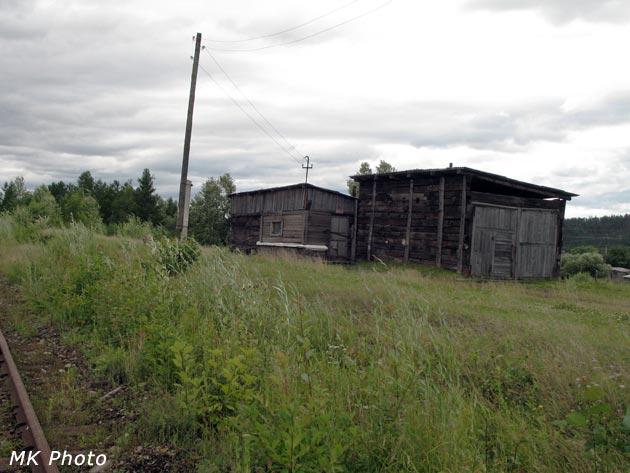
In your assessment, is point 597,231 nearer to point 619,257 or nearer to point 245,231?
point 619,257

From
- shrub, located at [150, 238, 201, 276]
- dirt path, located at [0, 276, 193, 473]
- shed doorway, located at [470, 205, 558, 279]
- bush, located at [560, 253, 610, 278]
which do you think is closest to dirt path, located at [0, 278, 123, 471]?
dirt path, located at [0, 276, 193, 473]

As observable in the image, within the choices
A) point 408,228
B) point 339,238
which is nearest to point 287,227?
point 339,238

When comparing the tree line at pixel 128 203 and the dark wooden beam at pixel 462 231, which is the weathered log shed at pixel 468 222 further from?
the tree line at pixel 128 203

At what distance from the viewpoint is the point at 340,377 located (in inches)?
187

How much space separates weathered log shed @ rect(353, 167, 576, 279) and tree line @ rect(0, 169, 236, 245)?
1508 centimetres

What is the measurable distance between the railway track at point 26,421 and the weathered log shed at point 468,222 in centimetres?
1619

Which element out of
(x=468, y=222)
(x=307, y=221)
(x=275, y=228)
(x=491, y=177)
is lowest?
(x=275, y=228)

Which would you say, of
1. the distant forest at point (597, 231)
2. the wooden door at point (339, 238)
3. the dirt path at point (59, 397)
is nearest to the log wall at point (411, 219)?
the wooden door at point (339, 238)

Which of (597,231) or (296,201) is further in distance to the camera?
(597,231)

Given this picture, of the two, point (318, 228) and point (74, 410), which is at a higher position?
point (318, 228)

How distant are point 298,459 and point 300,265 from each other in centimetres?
1218

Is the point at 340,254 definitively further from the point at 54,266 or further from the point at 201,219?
the point at 201,219

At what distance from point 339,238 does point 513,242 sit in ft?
32.1

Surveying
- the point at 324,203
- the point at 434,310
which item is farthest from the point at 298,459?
the point at 324,203
